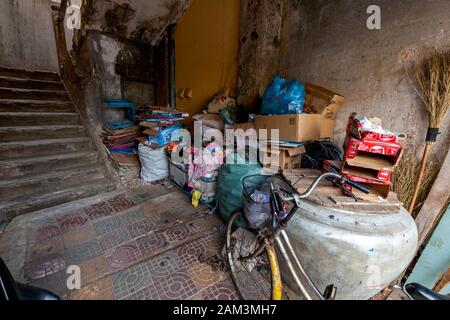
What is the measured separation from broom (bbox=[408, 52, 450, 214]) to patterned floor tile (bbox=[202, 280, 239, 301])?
5.71 ft

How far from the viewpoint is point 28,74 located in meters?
3.30

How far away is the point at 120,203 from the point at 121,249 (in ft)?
2.71

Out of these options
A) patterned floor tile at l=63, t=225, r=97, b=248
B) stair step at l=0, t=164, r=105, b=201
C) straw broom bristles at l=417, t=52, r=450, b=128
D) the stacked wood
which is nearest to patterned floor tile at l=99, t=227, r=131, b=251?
patterned floor tile at l=63, t=225, r=97, b=248

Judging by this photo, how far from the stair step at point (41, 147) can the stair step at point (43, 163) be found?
0.30 feet

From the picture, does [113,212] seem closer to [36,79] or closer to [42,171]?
[42,171]

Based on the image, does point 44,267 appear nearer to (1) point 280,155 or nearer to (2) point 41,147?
(2) point 41,147

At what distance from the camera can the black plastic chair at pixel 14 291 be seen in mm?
703

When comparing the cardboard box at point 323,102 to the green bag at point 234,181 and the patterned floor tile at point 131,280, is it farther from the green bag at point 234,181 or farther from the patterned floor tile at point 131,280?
the patterned floor tile at point 131,280

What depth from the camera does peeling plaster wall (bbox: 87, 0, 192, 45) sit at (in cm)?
333

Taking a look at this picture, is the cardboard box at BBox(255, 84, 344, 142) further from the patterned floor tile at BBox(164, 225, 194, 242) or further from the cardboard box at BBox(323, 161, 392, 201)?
the patterned floor tile at BBox(164, 225, 194, 242)

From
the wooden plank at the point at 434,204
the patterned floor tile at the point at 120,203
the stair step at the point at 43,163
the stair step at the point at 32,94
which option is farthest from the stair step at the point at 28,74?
the wooden plank at the point at 434,204

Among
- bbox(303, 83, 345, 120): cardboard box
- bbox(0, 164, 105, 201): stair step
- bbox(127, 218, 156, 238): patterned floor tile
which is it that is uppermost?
bbox(303, 83, 345, 120): cardboard box

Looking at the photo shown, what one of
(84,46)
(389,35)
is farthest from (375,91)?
(84,46)
